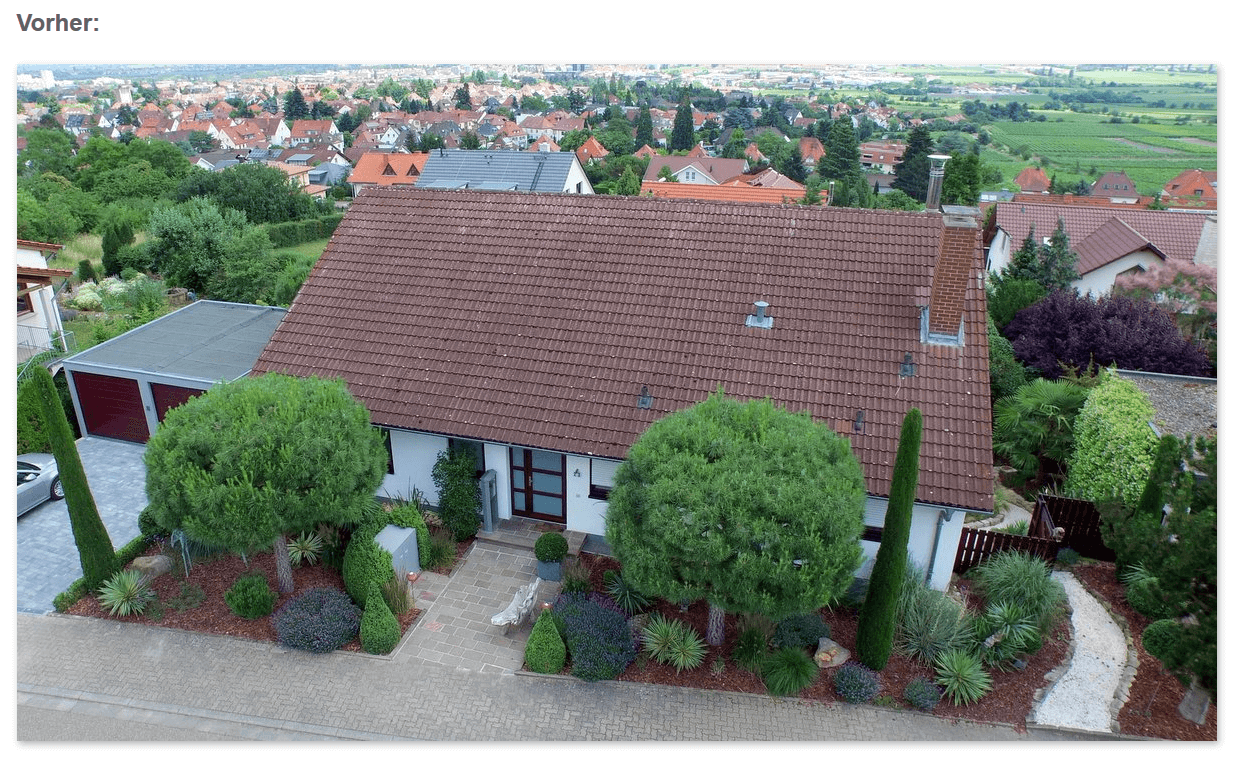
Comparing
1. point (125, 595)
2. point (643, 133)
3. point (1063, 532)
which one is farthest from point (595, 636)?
point (643, 133)

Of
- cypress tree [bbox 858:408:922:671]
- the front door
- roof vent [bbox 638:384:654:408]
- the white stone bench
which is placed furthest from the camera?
the front door

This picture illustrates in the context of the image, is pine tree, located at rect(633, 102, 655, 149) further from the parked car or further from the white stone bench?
the white stone bench

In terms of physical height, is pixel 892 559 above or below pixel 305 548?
above

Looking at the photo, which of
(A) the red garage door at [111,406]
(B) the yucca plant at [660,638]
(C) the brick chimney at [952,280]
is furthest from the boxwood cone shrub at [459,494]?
(C) the brick chimney at [952,280]

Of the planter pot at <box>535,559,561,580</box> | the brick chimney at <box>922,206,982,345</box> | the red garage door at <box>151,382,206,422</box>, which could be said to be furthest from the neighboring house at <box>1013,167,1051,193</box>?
the red garage door at <box>151,382,206,422</box>

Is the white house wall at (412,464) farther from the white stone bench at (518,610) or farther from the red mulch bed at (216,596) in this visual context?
the white stone bench at (518,610)

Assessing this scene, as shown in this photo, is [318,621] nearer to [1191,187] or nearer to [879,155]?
[1191,187]
